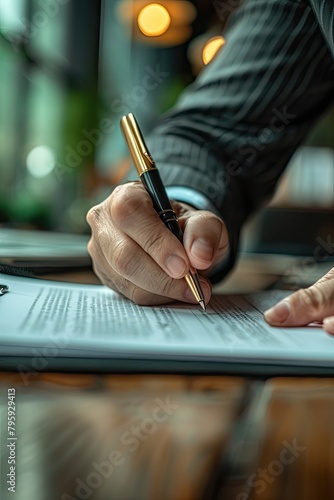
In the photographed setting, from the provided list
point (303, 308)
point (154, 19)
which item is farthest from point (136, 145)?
point (154, 19)

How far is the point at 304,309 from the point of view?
14.8 inches

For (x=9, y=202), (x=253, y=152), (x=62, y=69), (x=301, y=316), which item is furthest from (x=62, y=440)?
(x=62, y=69)

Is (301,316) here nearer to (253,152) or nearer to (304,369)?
(304,369)

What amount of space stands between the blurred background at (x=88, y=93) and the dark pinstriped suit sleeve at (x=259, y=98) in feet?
3.40

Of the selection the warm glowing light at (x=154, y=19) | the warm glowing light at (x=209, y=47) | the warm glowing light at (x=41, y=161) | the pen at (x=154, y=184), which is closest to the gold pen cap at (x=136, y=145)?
the pen at (x=154, y=184)

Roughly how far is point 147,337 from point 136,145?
0.21 meters

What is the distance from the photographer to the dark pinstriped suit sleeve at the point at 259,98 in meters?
Result: 0.69

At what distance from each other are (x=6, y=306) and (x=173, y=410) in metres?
0.14

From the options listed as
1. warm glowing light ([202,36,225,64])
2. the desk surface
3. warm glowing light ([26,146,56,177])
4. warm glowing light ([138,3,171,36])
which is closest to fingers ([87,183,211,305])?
the desk surface

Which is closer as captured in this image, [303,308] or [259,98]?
[303,308]

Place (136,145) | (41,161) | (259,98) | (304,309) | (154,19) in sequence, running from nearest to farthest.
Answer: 1. (304,309)
2. (136,145)
3. (259,98)
4. (41,161)
5. (154,19)

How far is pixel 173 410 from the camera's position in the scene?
10.6 inches

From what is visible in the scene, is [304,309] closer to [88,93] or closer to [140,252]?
[140,252]

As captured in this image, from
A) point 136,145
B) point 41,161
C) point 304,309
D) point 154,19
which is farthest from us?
point 154,19
